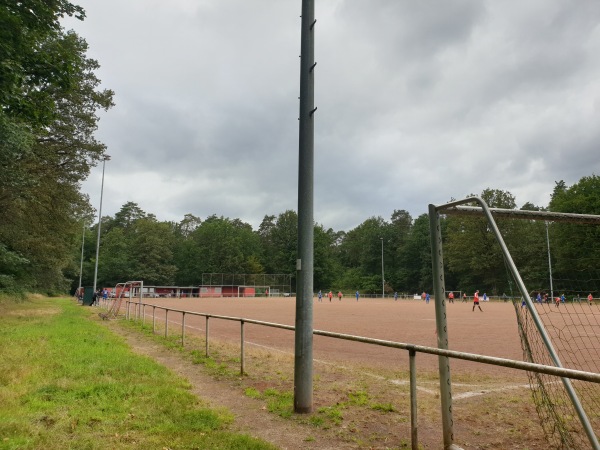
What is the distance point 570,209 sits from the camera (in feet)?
157

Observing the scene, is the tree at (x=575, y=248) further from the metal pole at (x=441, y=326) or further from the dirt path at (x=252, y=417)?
Answer: the dirt path at (x=252, y=417)

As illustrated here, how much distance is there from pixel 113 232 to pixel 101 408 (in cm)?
10798

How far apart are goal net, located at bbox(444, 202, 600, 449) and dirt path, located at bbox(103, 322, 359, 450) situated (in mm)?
2125

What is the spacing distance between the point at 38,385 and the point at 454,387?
648 centimetres

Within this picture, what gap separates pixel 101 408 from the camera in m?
5.76

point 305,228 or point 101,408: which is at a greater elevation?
point 305,228

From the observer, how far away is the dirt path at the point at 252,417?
15.6 feet

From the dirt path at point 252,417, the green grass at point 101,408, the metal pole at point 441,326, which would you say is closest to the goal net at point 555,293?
the metal pole at point 441,326

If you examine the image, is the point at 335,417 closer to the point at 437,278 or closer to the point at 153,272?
the point at 437,278

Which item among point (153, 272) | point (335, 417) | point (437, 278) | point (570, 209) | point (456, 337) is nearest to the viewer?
point (437, 278)

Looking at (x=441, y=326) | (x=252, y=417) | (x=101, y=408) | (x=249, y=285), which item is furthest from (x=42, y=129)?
(x=249, y=285)

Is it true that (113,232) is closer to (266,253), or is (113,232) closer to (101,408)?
(266,253)

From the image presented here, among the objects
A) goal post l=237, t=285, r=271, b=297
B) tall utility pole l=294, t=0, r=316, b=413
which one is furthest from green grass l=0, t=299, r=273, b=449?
goal post l=237, t=285, r=271, b=297

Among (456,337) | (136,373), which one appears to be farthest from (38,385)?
(456,337)
